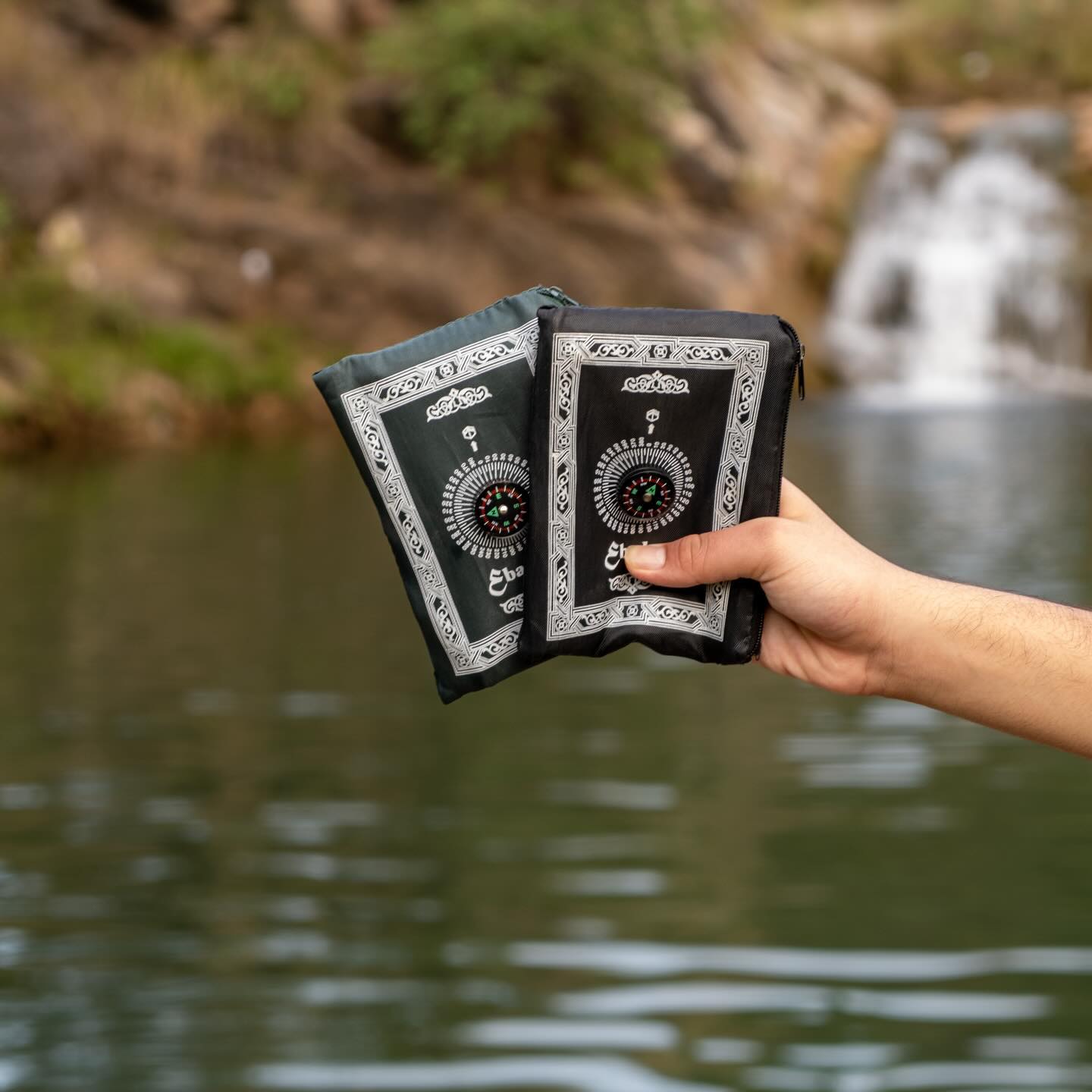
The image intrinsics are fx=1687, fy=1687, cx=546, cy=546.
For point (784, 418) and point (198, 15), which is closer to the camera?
point (784, 418)

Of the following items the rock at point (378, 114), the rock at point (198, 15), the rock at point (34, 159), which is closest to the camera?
the rock at point (34, 159)

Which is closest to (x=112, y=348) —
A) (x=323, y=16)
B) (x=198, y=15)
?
(x=198, y=15)

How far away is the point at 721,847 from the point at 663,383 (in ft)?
7.04

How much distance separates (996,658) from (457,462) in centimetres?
69

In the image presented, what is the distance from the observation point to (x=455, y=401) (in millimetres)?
2068

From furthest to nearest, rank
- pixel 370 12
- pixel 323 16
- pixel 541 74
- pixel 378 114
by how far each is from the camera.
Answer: pixel 370 12, pixel 323 16, pixel 378 114, pixel 541 74

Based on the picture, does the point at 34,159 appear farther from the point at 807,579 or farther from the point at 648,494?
the point at 807,579

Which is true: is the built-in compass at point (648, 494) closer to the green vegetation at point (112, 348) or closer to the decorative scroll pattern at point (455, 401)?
the decorative scroll pattern at point (455, 401)

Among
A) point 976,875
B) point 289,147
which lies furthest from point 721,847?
point 289,147

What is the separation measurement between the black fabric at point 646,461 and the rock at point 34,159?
18214 mm

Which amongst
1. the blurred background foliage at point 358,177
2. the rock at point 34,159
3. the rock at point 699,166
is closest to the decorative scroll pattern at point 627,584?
the blurred background foliage at point 358,177

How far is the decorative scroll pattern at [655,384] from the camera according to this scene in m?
2.03

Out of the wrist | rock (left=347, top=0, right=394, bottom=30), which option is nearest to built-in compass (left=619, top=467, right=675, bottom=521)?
the wrist

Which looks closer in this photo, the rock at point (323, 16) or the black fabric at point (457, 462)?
the black fabric at point (457, 462)
